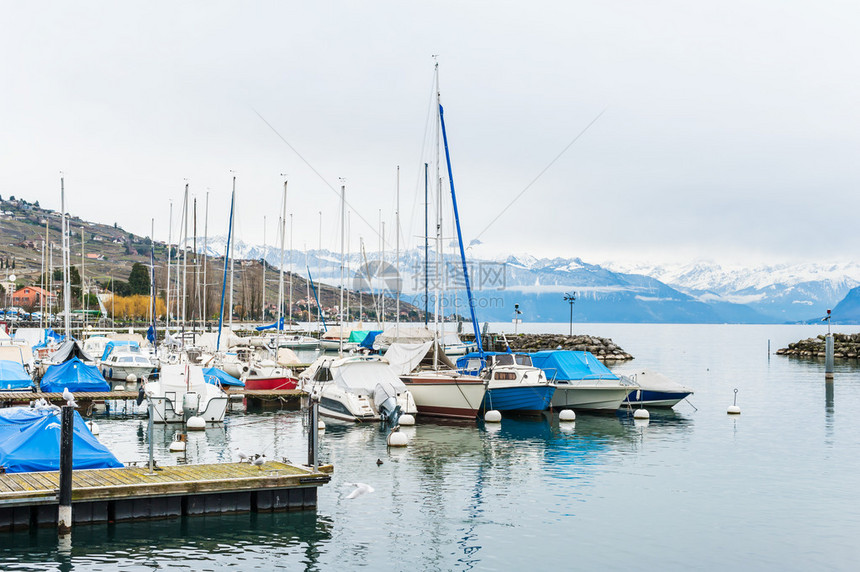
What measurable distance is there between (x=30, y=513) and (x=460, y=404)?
25.4 meters

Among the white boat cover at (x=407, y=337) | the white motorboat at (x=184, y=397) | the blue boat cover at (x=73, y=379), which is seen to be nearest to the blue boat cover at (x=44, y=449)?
the white motorboat at (x=184, y=397)

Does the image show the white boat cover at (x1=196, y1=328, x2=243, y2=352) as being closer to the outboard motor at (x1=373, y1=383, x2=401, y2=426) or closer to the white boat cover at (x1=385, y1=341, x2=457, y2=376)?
the white boat cover at (x1=385, y1=341, x2=457, y2=376)

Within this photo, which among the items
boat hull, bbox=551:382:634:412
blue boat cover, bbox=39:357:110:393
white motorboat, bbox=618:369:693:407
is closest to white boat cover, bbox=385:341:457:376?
boat hull, bbox=551:382:634:412

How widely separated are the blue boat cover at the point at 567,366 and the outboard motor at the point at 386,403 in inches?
428

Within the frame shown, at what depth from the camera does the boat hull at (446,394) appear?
1681 inches

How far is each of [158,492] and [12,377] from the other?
3101 centimetres

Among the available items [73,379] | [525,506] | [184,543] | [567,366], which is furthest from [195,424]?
[567,366]

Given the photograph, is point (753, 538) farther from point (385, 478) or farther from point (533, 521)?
point (385, 478)

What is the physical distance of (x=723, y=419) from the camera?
4747 centimetres

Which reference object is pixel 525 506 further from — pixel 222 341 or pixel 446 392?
pixel 222 341

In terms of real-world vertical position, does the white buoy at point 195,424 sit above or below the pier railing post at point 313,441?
below

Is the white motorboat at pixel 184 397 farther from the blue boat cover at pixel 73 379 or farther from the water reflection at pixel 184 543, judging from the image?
the water reflection at pixel 184 543

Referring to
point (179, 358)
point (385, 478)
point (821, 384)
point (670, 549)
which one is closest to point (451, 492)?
point (385, 478)

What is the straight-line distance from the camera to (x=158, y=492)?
70.0 feet
